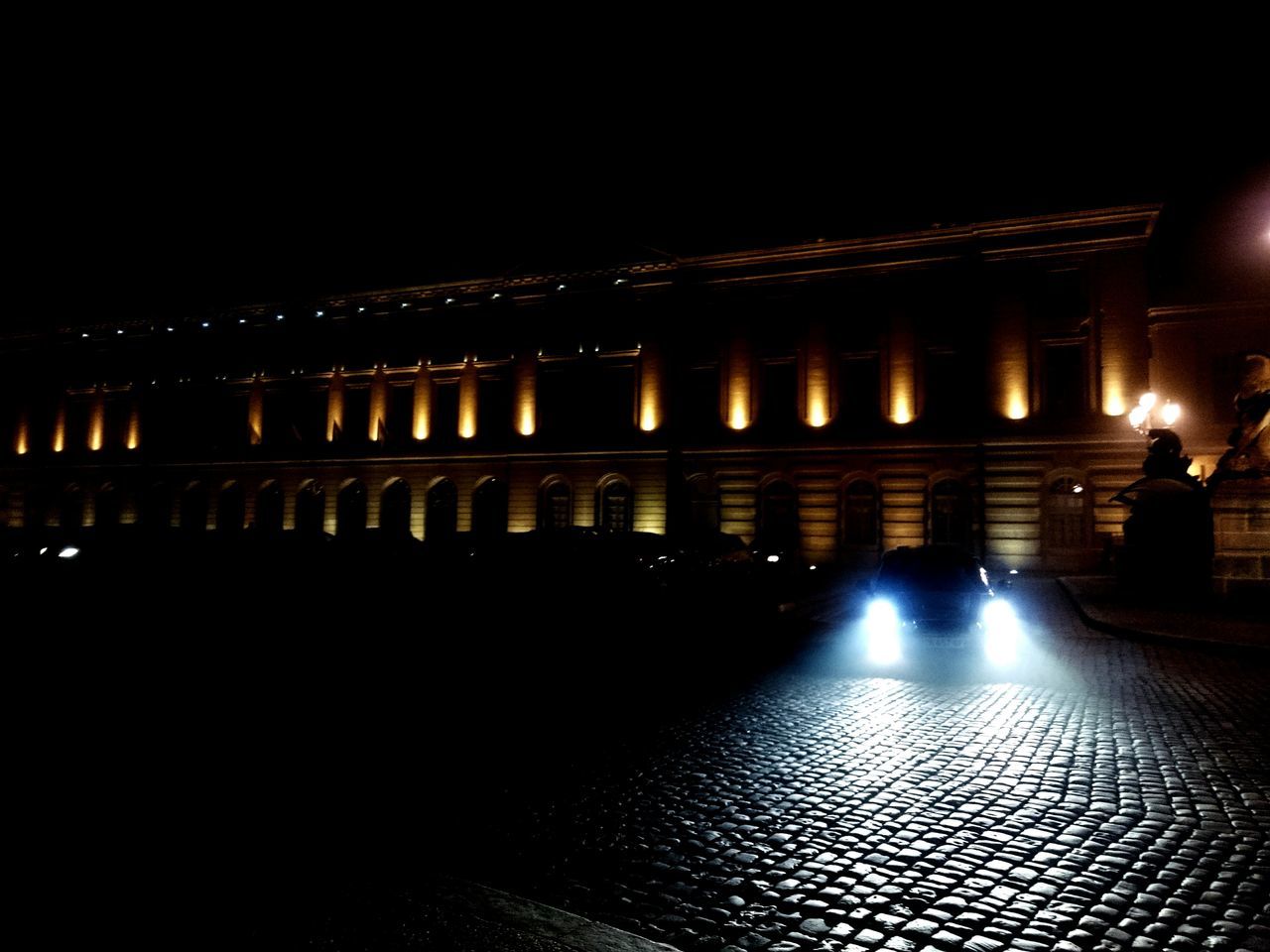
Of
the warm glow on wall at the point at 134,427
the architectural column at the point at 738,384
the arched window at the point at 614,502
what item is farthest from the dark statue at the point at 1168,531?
the warm glow on wall at the point at 134,427

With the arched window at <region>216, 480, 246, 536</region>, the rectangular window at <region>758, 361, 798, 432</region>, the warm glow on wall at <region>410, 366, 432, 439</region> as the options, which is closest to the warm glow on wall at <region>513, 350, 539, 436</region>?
the warm glow on wall at <region>410, 366, 432, 439</region>

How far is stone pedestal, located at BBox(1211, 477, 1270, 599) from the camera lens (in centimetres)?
1489

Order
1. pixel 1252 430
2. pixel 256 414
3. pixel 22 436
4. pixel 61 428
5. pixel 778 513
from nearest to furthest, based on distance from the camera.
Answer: pixel 1252 430 < pixel 778 513 < pixel 256 414 < pixel 61 428 < pixel 22 436

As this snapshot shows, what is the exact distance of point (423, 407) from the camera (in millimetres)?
39781

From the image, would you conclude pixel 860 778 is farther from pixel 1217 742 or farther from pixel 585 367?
pixel 585 367

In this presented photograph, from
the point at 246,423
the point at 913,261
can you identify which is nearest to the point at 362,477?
the point at 246,423

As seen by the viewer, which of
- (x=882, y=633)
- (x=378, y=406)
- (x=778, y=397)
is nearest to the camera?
(x=882, y=633)

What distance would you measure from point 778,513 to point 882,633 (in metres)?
19.3

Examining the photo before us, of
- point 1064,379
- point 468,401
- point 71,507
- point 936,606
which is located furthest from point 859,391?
point 71,507

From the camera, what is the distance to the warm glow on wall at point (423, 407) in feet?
130

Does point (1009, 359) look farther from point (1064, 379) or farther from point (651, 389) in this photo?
point (651, 389)

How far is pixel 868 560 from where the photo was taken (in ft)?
104

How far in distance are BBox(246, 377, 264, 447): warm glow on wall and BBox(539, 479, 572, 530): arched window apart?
1781 cm

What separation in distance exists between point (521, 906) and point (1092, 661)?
31.9 feet
